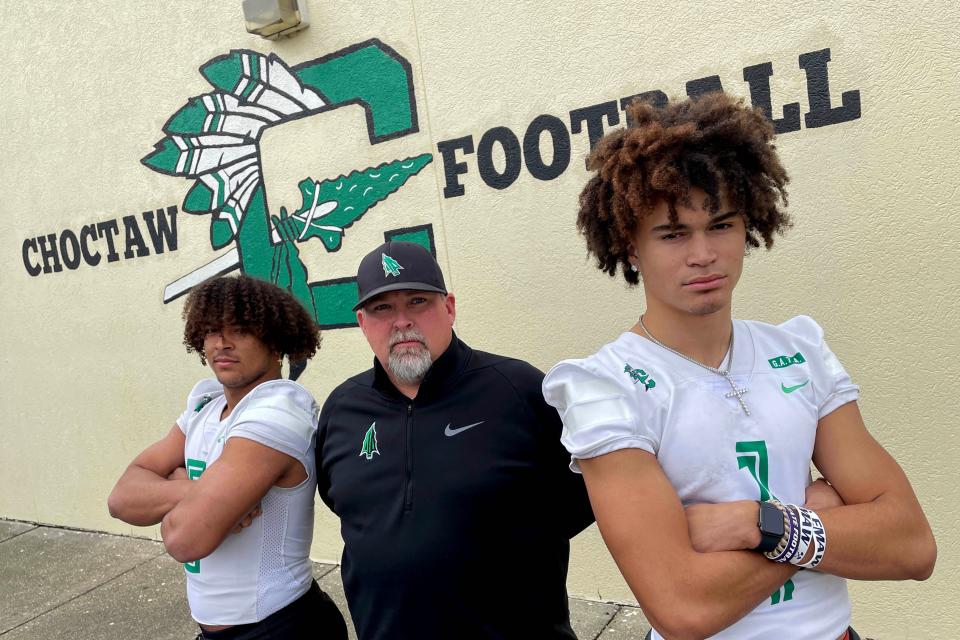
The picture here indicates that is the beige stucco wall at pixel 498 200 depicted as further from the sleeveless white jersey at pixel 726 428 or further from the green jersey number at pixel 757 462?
the green jersey number at pixel 757 462

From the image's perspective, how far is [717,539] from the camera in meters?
1.37

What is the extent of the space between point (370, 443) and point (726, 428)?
0.92 meters

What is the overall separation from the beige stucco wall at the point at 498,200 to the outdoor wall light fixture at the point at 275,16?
0.09 metres

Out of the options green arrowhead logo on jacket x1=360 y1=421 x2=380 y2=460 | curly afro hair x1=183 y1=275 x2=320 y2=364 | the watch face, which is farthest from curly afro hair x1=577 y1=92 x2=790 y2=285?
curly afro hair x1=183 y1=275 x2=320 y2=364

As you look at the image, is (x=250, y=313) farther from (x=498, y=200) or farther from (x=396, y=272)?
(x=498, y=200)

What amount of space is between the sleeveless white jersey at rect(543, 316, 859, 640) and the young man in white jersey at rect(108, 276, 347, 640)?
96cm

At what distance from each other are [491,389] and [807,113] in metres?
1.75

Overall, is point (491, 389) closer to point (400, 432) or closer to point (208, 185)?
point (400, 432)

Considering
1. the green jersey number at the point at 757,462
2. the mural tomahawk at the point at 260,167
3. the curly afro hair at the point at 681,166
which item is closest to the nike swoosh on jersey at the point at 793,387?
the green jersey number at the point at 757,462

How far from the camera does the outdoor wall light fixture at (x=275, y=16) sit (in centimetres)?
379

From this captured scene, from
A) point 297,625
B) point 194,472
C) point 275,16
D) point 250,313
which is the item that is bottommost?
point 297,625

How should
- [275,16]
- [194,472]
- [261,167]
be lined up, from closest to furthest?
[194,472]
[275,16]
[261,167]

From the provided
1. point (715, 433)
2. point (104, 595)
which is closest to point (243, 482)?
point (715, 433)

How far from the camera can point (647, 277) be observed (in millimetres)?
1576
